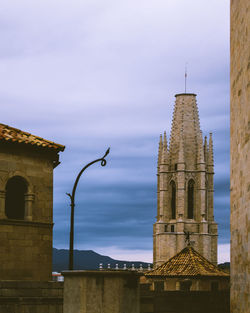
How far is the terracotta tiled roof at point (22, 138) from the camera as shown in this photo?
22.0 metres

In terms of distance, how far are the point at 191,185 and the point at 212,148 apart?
8529 millimetres

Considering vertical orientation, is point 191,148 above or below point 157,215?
above

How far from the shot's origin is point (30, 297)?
57.3ft

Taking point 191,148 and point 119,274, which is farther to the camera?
point 191,148

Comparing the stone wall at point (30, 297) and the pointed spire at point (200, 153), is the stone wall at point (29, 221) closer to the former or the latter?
the stone wall at point (30, 297)

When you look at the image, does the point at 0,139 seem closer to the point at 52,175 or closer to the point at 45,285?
the point at 52,175

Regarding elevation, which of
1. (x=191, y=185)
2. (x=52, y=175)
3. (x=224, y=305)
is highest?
(x=191, y=185)

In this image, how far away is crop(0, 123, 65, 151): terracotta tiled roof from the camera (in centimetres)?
2202

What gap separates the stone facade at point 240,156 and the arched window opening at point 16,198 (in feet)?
24.3

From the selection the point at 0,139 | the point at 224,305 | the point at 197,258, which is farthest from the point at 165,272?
the point at 0,139

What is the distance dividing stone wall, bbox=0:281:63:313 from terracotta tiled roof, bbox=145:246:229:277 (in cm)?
1464

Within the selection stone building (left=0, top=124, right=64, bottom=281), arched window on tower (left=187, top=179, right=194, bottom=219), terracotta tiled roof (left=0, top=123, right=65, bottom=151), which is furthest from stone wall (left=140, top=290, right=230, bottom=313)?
arched window on tower (left=187, top=179, right=194, bottom=219)

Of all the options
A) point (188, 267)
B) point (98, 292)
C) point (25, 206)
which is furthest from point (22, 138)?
point (188, 267)

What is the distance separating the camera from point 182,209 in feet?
405
